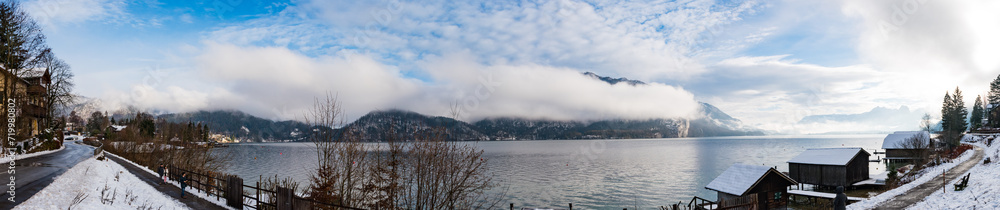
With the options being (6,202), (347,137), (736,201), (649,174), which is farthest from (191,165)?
(649,174)

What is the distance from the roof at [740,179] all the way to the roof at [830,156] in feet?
75.6

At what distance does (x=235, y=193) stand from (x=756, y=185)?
33765 mm

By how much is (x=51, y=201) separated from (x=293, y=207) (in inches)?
268

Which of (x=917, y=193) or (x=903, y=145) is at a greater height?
(x=903, y=145)

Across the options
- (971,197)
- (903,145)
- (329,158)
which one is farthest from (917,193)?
(903,145)

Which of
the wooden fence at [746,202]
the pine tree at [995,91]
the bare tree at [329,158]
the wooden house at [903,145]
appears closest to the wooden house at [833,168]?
the wooden house at [903,145]

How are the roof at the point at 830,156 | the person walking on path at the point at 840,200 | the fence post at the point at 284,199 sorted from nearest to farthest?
the person walking on path at the point at 840,200
the fence post at the point at 284,199
the roof at the point at 830,156

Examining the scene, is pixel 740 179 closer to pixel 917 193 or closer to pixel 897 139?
pixel 917 193

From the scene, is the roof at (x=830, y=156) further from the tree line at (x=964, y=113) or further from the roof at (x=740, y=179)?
the tree line at (x=964, y=113)

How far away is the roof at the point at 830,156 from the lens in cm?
5166

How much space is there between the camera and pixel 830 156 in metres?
54.3

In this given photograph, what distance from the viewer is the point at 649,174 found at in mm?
76188

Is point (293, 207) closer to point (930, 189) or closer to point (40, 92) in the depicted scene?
point (930, 189)

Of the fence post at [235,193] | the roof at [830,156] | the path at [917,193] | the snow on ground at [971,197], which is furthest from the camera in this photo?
the roof at [830,156]
